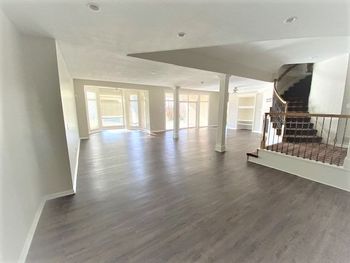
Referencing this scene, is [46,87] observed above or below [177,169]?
above

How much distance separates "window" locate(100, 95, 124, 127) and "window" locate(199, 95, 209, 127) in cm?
537

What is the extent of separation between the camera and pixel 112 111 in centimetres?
1013

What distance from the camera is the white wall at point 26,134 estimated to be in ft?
4.99

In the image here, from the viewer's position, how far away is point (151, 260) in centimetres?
158

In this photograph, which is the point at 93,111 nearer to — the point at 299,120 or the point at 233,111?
the point at 233,111

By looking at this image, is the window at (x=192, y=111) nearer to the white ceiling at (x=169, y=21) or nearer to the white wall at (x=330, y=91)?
the white wall at (x=330, y=91)

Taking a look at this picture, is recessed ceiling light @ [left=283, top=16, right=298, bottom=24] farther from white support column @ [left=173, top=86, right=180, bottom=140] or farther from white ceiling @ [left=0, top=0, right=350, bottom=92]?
white support column @ [left=173, top=86, right=180, bottom=140]

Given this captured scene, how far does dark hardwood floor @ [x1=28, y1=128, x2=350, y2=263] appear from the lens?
1.66m

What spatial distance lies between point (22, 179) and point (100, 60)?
114 inches

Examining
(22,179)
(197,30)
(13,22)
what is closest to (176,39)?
(197,30)

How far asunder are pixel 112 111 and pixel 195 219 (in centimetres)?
936

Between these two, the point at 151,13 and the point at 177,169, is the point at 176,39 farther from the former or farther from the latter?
the point at 177,169

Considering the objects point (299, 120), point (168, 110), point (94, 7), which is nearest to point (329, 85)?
point (299, 120)

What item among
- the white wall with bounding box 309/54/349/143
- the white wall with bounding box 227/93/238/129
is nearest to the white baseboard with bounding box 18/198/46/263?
the white wall with bounding box 309/54/349/143
